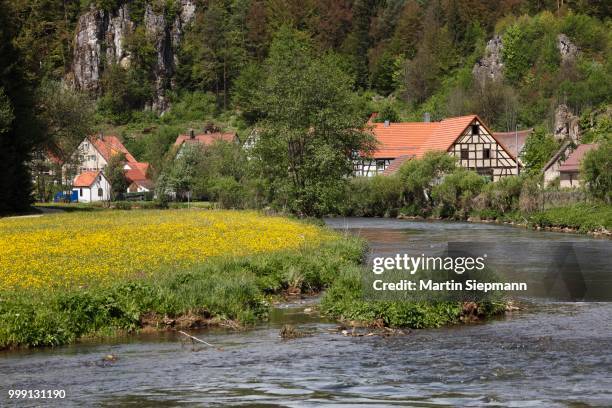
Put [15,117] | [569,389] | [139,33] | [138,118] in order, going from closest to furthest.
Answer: [569,389] → [15,117] → [138,118] → [139,33]

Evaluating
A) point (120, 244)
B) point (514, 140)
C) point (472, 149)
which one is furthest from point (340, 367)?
point (514, 140)

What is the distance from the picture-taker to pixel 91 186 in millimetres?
123938

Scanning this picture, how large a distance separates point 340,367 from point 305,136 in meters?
43.2

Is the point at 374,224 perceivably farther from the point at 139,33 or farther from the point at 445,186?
the point at 139,33

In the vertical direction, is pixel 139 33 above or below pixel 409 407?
above

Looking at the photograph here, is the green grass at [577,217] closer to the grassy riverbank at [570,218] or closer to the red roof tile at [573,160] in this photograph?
the grassy riverbank at [570,218]

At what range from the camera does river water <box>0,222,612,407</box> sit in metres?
16.6

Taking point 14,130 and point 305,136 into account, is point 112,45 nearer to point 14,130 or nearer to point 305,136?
point 14,130

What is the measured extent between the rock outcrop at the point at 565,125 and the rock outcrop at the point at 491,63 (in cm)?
2949

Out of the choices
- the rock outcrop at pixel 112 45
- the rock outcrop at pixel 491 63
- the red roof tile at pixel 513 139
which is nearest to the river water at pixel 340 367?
the red roof tile at pixel 513 139

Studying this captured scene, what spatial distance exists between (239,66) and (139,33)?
21439 mm

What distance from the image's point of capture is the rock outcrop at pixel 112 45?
182 meters

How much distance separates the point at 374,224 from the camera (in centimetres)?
7088

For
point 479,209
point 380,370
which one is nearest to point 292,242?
point 380,370
